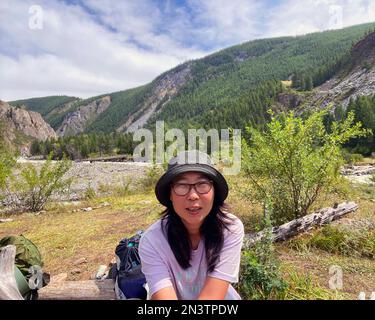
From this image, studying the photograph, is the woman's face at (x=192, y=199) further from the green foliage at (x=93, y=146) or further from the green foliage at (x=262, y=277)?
the green foliage at (x=93, y=146)

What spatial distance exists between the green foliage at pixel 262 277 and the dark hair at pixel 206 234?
1805mm

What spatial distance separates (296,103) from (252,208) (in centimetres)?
11514

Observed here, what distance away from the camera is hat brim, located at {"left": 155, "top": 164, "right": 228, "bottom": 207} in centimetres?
232

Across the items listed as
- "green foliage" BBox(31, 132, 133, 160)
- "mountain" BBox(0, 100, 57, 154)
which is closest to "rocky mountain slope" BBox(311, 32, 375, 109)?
"green foliage" BBox(31, 132, 133, 160)

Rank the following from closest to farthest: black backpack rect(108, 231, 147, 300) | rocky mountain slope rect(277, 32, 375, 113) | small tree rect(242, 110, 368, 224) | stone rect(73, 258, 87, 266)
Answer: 1. black backpack rect(108, 231, 147, 300)
2. stone rect(73, 258, 87, 266)
3. small tree rect(242, 110, 368, 224)
4. rocky mountain slope rect(277, 32, 375, 113)

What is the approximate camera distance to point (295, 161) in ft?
21.4

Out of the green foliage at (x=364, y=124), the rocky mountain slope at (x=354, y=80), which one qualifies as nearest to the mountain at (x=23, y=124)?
the rocky mountain slope at (x=354, y=80)

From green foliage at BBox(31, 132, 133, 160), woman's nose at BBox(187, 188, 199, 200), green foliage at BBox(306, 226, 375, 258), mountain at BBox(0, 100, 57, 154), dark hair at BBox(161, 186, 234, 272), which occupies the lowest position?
green foliage at BBox(306, 226, 375, 258)

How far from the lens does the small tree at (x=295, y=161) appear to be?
21.2 ft

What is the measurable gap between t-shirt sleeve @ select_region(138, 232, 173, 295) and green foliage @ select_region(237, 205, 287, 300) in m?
2.02

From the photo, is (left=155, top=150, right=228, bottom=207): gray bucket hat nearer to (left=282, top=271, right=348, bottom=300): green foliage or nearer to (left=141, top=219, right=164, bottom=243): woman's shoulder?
(left=141, top=219, right=164, bottom=243): woman's shoulder

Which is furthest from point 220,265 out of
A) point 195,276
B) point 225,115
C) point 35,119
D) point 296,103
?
point 35,119

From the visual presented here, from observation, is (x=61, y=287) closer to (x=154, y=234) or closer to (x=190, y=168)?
(x=154, y=234)
